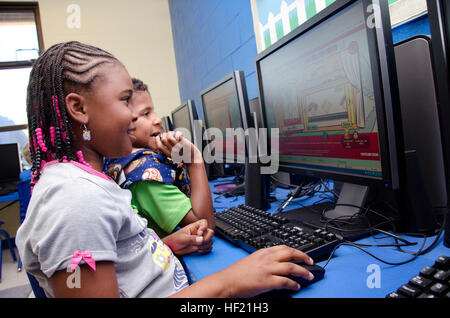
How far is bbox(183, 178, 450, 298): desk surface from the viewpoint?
16.8 inches

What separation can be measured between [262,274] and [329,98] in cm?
43

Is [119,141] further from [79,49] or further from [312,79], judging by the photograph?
[312,79]

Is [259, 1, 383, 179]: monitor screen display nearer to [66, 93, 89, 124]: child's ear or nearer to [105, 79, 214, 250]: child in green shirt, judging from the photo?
[105, 79, 214, 250]: child in green shirt

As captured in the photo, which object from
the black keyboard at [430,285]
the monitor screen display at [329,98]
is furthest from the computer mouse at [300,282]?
the monitor screen display at [329,98]

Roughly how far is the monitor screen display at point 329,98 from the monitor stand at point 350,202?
96mm

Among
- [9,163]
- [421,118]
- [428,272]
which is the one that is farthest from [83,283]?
[9,163]

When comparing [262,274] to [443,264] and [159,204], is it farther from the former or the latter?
[159,204]

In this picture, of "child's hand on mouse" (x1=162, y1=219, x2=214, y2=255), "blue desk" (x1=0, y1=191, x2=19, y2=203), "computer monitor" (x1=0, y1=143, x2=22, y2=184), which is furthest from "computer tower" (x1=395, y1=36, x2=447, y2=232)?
"computer monitor" (x1=0, y1=143, x2=22, y2=184)

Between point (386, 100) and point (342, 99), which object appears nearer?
point (386, 100)

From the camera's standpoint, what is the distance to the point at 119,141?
58 cm

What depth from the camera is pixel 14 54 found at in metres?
3.49

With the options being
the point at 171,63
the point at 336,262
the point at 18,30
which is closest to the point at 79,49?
the point at 336,262
